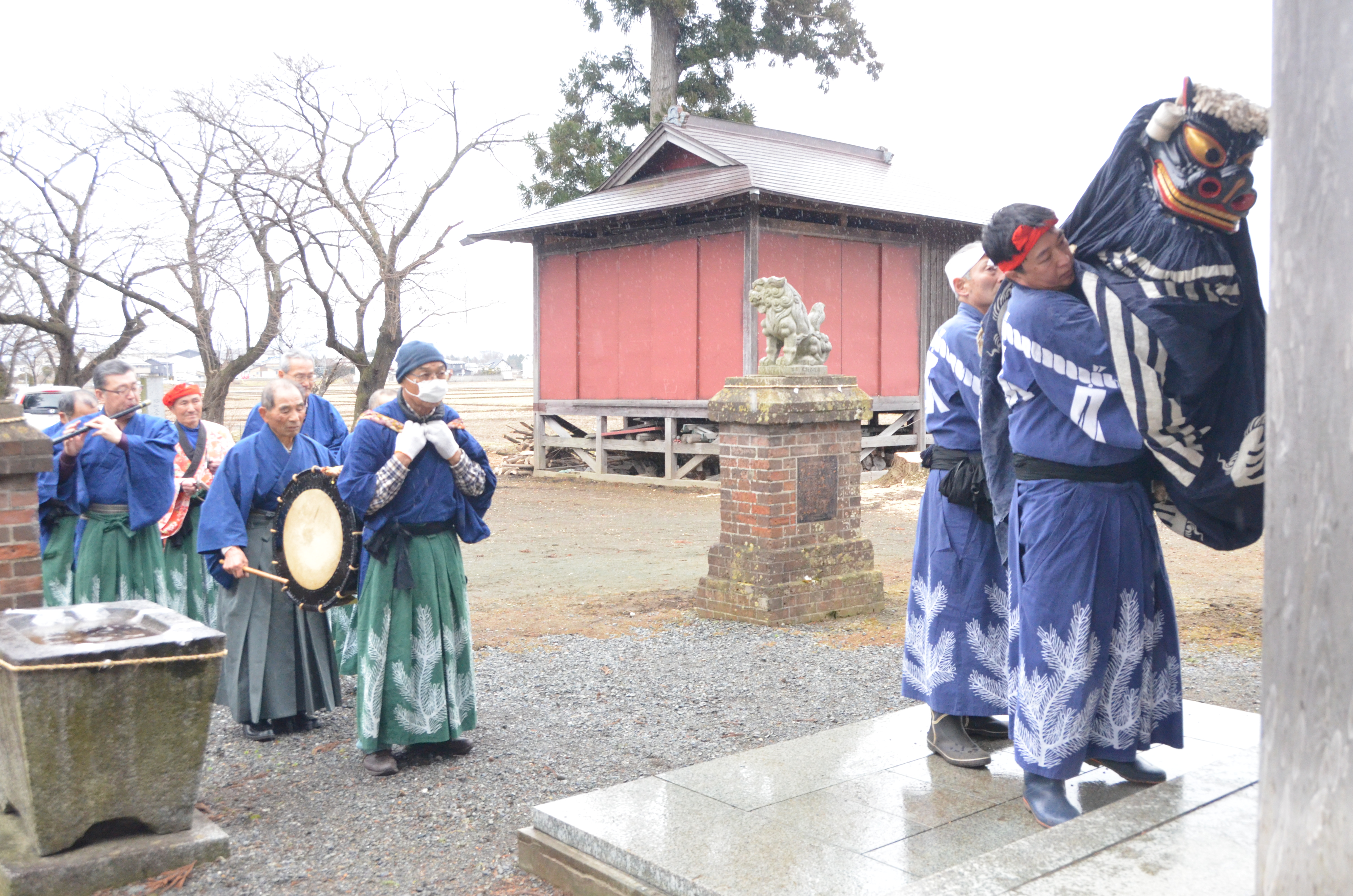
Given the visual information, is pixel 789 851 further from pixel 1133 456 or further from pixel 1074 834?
pixel 1133 456

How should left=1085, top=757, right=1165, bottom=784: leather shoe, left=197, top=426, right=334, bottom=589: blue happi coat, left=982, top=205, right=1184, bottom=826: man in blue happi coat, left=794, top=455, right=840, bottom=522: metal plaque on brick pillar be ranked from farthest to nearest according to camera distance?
left=794, top=455, right=840, bottom=522: metal plaque on brick pillar
left=197, top=426, right=334, bottom=589: blue happi coat
left=1085, top=757, right=1165, bottom=784: leather shoe
left=982, top=205, right=1184, bottom=826: man in blue happi coat

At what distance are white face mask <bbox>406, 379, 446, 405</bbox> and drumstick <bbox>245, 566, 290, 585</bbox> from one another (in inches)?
42.4

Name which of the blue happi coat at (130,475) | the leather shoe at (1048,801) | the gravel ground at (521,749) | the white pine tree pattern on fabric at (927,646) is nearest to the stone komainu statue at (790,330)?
the gravel ground at (521,749)

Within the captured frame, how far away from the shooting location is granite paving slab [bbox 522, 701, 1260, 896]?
246 centimetres

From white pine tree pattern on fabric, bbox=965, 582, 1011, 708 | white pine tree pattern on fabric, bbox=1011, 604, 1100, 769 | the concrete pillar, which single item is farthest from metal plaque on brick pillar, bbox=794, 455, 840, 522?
the concrete pillar

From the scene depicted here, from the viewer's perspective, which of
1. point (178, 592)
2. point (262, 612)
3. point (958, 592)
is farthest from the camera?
point (178, 592)

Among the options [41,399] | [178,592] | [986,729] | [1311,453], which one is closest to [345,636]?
[178,592]

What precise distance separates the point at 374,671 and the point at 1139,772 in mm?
2816

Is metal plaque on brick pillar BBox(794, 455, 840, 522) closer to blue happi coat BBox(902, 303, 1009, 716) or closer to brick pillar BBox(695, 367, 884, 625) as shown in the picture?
brick pillar BBox(695, 367, 884, 625)

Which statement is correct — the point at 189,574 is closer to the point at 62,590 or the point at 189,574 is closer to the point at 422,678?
the point at 62,590

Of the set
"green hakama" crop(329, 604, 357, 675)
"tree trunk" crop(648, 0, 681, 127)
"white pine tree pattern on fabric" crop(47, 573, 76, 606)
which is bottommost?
"green hakama" crop(329, 604, 357, 675)

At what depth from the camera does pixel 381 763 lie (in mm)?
4520

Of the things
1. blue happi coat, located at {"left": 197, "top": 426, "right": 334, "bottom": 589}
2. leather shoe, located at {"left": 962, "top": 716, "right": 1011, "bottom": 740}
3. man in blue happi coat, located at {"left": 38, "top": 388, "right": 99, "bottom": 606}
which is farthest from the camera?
man in blue happi coat, located at {"left": 38, "top": 388, "right": 99, "bottom": 606}

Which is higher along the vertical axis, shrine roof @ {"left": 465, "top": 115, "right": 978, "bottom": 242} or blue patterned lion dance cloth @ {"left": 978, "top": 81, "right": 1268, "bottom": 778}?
shrine roof @ {"left": 465, "top": 115, "right": 978, "bottom": 242}
